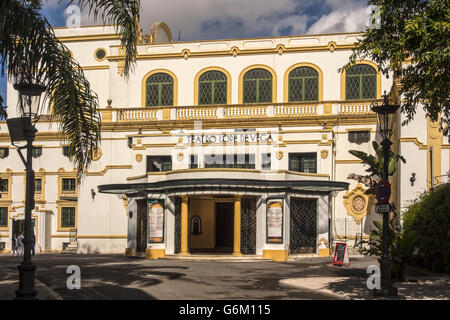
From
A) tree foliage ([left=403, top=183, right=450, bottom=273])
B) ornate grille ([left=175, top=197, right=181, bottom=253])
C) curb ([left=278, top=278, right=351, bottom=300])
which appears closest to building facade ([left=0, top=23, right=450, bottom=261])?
ornate grille ([left=175, top=197, right=181, bottom=253])

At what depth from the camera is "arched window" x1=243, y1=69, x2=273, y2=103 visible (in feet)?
120

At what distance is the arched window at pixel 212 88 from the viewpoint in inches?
1465

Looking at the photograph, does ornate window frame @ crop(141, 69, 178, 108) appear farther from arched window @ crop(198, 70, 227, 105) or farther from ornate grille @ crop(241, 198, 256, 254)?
ornate grille @ crop(241, 198, 256, 254)

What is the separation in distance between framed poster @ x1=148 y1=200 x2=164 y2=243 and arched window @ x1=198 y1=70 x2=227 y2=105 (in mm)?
Answer: 9853

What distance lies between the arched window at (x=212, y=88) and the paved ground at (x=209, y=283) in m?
15.3

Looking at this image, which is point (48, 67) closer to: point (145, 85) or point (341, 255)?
point (341, 255)

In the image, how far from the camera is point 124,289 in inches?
626

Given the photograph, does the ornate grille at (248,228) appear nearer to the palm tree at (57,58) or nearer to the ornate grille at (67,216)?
the ornate grille at (67,216)

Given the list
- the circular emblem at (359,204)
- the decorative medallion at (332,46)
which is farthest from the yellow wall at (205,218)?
the decorative medallion at (332,46)

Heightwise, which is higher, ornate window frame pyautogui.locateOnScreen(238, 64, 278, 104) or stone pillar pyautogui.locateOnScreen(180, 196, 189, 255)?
ornate window frame pyautogui.locateOnScreen(238, 64, 278, 104)

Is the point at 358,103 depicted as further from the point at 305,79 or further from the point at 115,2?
the point at 115,2

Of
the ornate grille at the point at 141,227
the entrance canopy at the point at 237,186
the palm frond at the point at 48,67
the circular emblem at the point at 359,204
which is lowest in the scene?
the ornate grille at the point at 141,227

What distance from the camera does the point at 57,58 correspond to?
14.4 meters
